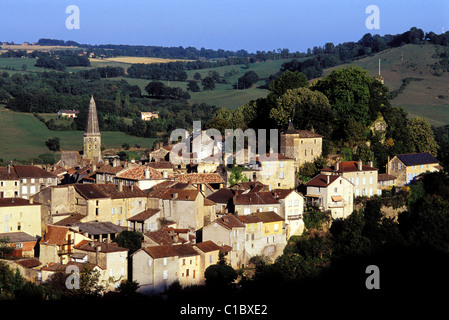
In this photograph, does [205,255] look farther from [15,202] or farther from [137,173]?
[15,202]

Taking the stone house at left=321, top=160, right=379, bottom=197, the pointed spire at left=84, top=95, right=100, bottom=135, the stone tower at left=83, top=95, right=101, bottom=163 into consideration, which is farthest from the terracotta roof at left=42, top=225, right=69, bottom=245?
the pointed spire at left=84, top=95, right=100, bottom=135

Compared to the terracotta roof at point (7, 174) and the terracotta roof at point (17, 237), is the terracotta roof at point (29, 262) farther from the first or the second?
the terracotta roof at point (7, 174)

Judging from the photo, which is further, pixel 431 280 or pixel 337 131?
pixel 337 131

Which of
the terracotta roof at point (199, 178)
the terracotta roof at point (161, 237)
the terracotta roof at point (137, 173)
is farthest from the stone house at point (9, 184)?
the terracotta roof at point (161, 237)

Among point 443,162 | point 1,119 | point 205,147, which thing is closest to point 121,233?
point 205,147

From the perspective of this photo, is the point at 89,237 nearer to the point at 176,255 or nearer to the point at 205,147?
the point at 176,255

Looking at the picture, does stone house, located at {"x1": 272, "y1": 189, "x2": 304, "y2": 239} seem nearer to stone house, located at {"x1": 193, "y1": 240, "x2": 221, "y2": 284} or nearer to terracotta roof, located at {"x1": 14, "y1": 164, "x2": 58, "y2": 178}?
stone house, located at {"x1": 193, "y1": 240, "x2": 221, "y2": 284}
